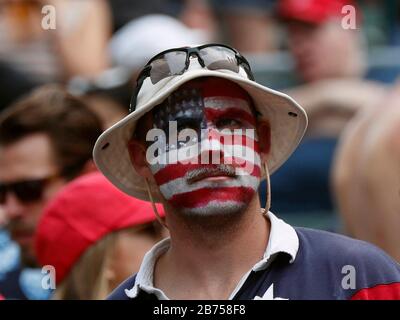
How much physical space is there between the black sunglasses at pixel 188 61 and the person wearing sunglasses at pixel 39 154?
1.97 metres

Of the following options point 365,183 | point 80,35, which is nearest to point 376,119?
point 365,183

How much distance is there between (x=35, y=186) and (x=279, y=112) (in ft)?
6.70

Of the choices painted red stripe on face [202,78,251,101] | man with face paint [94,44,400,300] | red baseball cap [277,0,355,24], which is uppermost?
painted red stripe on face [202,78,251,101]

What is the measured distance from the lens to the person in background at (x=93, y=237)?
416 cm

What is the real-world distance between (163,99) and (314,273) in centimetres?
56

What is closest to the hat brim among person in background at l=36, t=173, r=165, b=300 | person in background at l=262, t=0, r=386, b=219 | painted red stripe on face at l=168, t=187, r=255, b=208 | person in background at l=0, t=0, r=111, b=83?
painted red stripe on face at l=168, t=187, r=255, b=208

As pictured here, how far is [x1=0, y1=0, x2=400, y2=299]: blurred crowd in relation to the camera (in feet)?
14.3

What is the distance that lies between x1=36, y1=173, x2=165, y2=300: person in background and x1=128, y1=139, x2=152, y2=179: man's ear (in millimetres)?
735

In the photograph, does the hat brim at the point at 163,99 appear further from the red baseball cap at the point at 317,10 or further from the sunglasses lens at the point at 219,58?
the red baseball cap at the point at 317,10

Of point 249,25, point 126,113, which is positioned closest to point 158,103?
point 126,113

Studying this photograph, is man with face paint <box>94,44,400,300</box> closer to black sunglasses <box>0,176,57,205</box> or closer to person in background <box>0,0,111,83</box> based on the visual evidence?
black sunglasses <box>0,176,57,205</box>

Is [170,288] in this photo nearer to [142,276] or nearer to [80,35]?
[142,276]

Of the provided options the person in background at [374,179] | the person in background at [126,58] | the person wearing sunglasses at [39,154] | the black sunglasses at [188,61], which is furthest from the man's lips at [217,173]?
the person in background at [126,58]

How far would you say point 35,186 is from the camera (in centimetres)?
518
